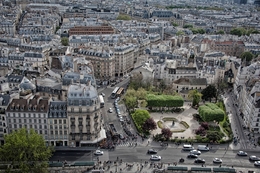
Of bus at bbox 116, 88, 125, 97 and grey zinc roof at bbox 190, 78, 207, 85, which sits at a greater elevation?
grey zinc roof at bbox 190, 78, 207, 85

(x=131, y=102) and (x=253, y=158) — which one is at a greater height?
(x=131, y=102)

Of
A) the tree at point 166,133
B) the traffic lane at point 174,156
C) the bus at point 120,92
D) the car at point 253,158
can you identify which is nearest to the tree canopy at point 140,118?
the tree at point 166,133

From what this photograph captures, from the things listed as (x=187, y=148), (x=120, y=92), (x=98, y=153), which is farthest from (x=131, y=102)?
(x=98, y=153)

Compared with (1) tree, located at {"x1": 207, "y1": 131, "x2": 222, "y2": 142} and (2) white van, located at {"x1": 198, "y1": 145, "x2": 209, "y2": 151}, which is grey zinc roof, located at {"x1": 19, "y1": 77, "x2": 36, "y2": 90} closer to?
(2) white van, located at {"x1": 198, "y1": 145, "x2": 209, "y2": 151}

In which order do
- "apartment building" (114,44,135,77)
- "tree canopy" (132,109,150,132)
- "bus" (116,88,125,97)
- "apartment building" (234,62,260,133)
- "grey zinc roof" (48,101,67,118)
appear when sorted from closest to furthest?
1. "grey zinc roof" (48,101,67,118)
2. "tree canopy" (132,109,150,132)
3. "apartment building" (234,62,260,133)
4. "bus" (116,88,125,97)
5. "apartment building" (114,44,135,77)

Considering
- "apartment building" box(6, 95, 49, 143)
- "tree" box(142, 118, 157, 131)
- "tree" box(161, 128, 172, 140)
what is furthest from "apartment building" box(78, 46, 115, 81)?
"apartment building" box(6, 95, 49, 143)

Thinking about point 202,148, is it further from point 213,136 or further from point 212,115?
point 212,115
